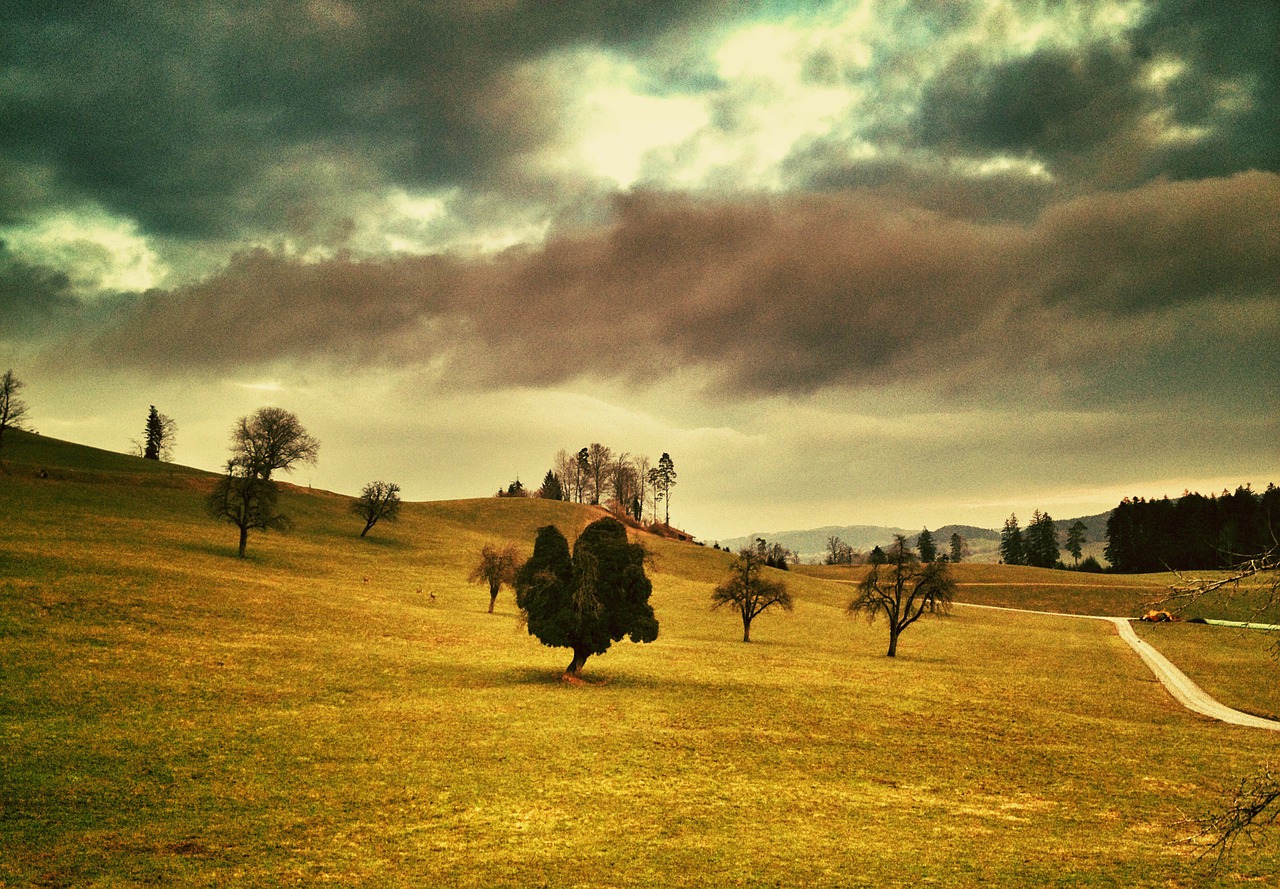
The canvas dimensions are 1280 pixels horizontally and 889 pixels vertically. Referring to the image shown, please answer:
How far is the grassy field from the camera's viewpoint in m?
19.4

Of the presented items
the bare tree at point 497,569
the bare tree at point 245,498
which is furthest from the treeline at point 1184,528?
the bare tree at point 245,498

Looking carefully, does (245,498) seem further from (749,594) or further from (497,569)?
(749,594)

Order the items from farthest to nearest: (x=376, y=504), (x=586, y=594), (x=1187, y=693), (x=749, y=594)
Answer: (x=376, y=504), (x=749, y=594), (x=1187, y=693), (x=586, y=594)

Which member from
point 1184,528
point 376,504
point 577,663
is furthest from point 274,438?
point 1184,528

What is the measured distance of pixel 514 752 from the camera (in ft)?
95.8

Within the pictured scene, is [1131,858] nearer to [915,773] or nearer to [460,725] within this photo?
[915,773]

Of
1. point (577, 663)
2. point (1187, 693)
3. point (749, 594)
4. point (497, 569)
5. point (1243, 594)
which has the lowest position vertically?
point (1187, 693)

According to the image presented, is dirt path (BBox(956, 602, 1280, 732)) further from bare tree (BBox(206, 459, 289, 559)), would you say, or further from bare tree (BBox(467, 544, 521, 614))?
bare tree (BBox(206, 459, 289, 559))

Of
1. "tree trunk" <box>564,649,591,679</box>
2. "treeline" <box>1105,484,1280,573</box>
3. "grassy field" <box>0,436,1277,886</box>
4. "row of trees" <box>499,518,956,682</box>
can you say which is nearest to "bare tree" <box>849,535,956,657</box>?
"grassy field" <box>0,436,1277,886</box>

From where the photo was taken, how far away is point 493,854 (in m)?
19.6

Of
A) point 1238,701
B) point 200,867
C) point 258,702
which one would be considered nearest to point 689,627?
point 1238,701

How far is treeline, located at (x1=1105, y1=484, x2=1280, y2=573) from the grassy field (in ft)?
360

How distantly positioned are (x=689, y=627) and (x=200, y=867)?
6801 centimetres

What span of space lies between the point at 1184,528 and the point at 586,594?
179219mm
